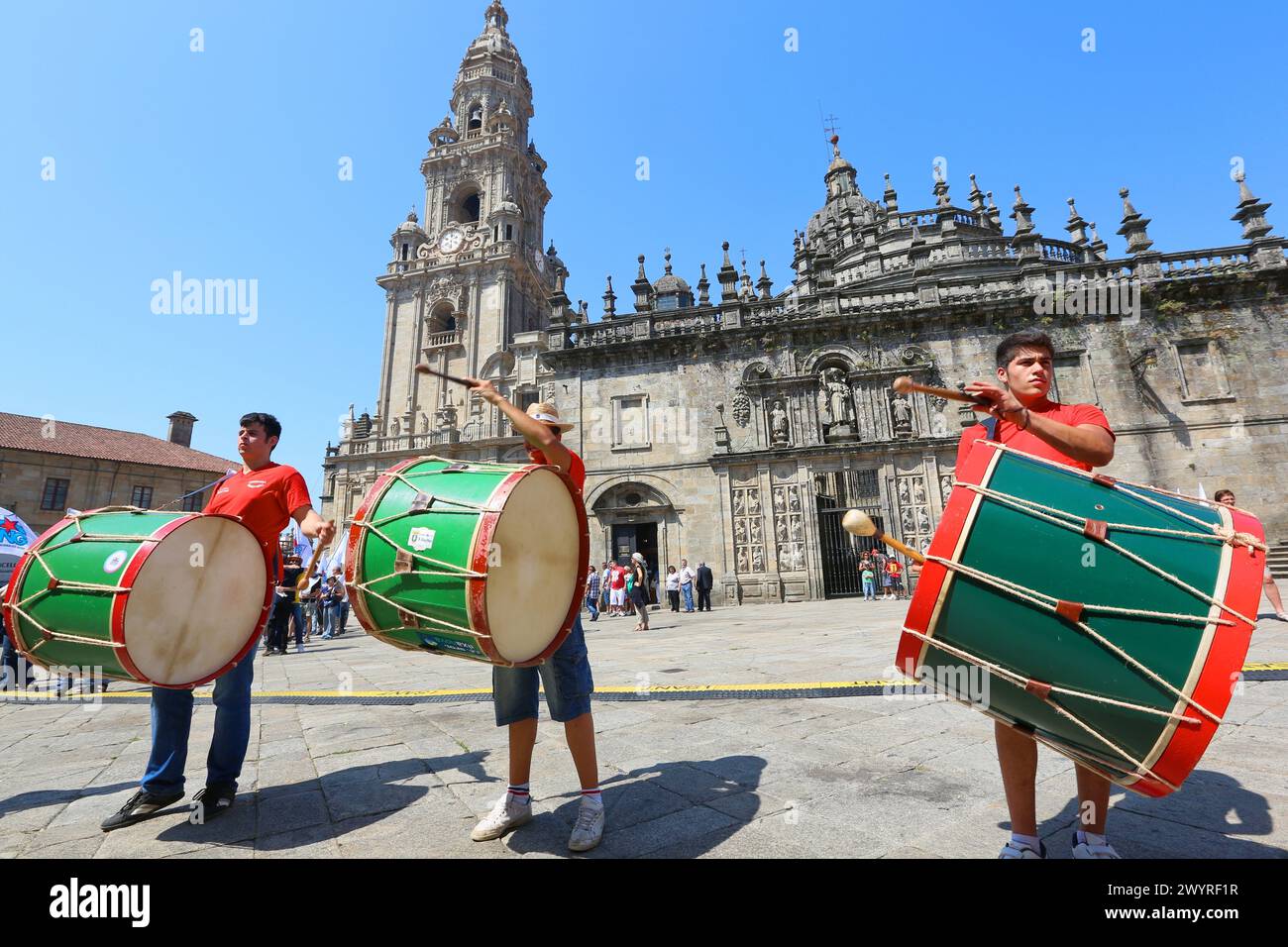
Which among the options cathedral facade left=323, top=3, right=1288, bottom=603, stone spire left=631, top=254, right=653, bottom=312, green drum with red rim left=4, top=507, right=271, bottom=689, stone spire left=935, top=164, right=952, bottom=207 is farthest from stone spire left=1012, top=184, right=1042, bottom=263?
green drum with red rim left=4, top=507, right=271, bottom=689

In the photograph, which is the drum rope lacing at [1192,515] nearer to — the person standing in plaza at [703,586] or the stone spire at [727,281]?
the person standing in plaza at [703,586]

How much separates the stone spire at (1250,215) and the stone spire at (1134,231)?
296 cm

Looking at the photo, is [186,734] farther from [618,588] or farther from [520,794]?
[618,588]

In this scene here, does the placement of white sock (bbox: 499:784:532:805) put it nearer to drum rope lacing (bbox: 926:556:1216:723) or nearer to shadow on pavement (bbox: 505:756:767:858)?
shadow on pavement (bbox: 505:756:767:858)

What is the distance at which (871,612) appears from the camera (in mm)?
13430

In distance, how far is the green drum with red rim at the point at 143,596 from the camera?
2.67m

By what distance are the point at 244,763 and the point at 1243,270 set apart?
2884 cm

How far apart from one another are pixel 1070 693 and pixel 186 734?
410 centimetres

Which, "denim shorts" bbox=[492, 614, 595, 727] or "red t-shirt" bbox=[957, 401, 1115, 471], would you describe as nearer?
"red t-shirt" bbox=[957, 401, 1115, 471]

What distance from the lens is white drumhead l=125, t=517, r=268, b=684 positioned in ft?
8.82

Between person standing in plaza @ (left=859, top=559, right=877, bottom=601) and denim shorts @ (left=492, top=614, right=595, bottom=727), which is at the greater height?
denim shorts @ (left=492, top=614, right=595, bottom=727)

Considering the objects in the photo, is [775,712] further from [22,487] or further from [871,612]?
[22,487]

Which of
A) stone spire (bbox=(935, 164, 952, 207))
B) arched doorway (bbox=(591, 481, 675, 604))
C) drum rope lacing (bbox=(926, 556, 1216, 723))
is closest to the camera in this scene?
drum rope lacing (bbox=(926, 556, 1216, 723))
